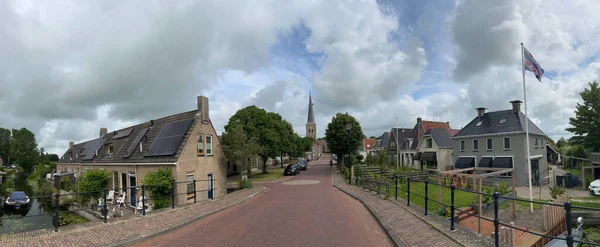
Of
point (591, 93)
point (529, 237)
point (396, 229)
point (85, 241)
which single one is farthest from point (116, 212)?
point (591, 93)

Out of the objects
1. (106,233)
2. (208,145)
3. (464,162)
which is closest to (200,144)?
(208,145)

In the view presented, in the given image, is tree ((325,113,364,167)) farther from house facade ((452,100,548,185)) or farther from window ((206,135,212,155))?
window ((206,135,212,155))

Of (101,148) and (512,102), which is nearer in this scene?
(101,148)

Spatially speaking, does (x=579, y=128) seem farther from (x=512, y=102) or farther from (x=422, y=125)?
(x=422, y=125)

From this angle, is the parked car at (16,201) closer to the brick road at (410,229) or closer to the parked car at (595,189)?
the brick road at (410,229)

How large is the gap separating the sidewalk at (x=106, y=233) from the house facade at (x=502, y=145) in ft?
91.2

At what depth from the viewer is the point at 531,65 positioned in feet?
48.4

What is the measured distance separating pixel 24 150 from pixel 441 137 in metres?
100.0

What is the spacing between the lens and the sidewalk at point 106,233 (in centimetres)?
768

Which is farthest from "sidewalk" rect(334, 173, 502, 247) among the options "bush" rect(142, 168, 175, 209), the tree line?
the tree line

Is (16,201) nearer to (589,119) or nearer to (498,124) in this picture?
(498,124)

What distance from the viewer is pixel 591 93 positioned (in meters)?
35.2

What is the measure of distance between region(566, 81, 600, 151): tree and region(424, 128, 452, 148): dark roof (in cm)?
1478

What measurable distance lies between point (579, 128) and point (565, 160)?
13660 millimetres
